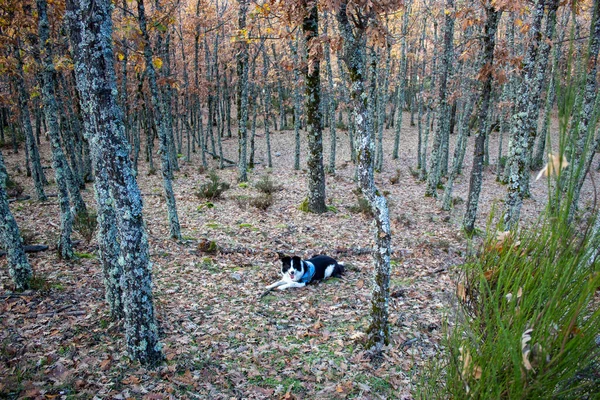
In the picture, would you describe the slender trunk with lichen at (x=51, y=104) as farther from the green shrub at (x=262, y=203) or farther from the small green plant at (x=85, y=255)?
the green shrub at (x=262, y=203)

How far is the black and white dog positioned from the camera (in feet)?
23.8

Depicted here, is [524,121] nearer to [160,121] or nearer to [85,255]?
[160,121]

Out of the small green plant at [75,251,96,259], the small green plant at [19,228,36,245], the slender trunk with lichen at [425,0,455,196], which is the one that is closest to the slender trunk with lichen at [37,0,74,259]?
the small green plant at [75,251,96,259]

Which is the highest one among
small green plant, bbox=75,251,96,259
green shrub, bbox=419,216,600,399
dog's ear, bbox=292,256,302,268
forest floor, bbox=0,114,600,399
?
green shrub, bbox=419,216,600,399

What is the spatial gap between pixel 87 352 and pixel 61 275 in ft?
9.59

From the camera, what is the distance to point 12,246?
19.9 ft

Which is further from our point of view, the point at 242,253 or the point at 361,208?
the point at 361,208

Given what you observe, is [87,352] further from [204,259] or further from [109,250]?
[204,259]

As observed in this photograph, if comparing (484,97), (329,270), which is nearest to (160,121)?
(329,270)

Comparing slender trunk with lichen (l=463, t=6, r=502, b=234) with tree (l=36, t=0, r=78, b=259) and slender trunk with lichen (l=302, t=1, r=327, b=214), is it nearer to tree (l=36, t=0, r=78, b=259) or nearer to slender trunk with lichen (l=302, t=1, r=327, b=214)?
slender trunk with lichen (l=302, t=1, r=327, b=214)

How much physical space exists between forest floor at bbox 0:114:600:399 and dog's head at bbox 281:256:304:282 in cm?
36

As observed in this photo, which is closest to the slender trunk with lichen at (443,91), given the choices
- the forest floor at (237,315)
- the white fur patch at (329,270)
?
the forest floor at (237,315)

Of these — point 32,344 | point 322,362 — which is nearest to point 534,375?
point 322,362

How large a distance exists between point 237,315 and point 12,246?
13.5 ft
